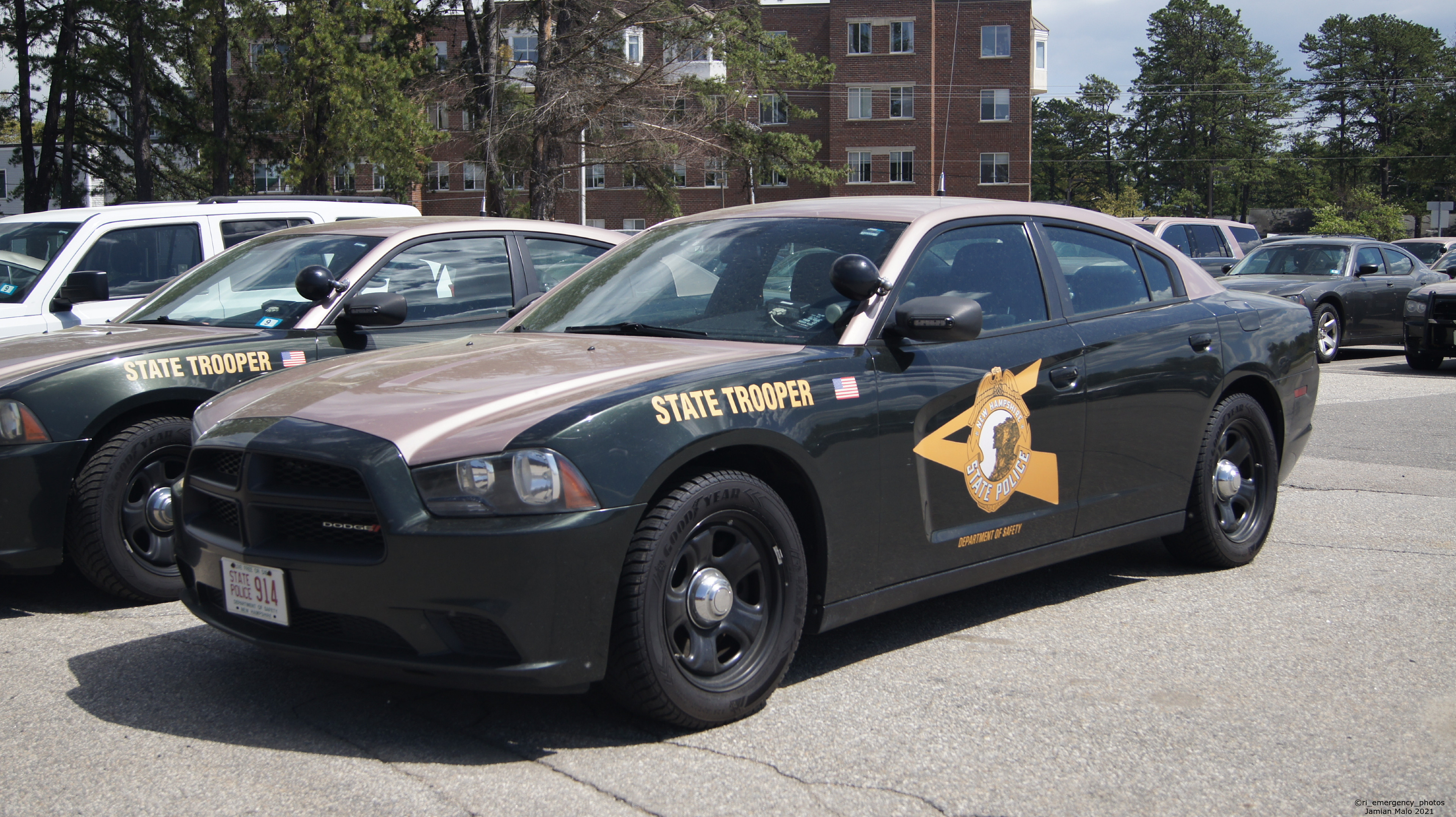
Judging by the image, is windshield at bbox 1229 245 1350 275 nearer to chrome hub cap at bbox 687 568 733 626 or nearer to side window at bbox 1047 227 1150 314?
side window at bbox 1047 227 1150 314

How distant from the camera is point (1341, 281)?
1705 centimetres

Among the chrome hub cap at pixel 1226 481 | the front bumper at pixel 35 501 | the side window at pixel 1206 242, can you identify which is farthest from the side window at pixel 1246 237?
the front bumper at pixel 35 501

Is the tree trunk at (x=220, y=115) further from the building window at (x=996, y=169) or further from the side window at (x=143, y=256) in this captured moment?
the building window at (x=996, y=169)

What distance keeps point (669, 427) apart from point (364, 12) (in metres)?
26.4

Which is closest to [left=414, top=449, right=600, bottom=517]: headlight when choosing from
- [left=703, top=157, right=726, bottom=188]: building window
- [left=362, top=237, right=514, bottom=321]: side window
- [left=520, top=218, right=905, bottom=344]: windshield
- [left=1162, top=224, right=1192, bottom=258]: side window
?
[left=520, top=218, right=905, bottom=344]: windshield

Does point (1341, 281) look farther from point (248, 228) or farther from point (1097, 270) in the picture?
point (248, 228)

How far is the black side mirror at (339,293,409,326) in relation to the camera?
5.66m

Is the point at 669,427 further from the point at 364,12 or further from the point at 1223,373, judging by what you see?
the point at 364,12

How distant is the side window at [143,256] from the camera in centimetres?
804

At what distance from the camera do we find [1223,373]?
5484 mm

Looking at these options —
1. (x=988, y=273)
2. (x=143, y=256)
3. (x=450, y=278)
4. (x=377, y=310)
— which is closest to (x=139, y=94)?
(x=143, y=256)

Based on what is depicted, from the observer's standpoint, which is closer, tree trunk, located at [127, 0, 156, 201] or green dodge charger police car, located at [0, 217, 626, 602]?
green dodge charger police car, located at [0, 217, 626, 602]

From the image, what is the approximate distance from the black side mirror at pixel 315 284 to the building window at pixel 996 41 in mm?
56267

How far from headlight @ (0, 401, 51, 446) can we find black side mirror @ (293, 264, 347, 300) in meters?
1.32
